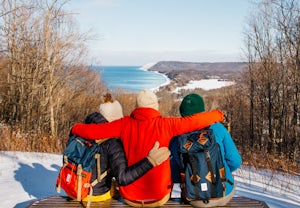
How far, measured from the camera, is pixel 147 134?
10.5ft

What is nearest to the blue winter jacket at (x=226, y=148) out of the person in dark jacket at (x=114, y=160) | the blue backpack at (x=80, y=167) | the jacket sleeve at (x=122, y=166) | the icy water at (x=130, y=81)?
the person in dark jacket at (x=114, y=160)

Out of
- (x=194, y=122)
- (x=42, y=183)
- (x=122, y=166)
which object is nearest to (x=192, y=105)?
(x=194, y=122)

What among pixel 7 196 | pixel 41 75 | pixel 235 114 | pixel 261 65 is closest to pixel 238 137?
pixel 235 114

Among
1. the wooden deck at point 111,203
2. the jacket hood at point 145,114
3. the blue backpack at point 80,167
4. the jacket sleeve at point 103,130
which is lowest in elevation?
the wooden deck at point 111,203

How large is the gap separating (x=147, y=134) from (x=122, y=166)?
0.36 m

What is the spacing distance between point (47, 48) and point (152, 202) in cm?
1656

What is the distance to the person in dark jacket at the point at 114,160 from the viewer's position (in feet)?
10.2

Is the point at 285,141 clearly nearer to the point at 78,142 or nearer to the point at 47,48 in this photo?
the point at 47,48

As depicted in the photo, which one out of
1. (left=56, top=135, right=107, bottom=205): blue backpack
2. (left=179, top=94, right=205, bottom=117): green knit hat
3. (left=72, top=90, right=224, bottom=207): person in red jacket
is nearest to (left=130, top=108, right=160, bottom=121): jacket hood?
(left=72, top=90, right=224, bottom=207): person in red jacket

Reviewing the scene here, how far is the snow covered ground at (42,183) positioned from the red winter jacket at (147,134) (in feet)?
6.65

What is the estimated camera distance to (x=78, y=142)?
3.36 metres

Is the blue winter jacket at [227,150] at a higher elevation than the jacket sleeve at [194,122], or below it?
below

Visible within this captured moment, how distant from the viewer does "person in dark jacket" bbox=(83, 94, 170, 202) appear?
3121 mm

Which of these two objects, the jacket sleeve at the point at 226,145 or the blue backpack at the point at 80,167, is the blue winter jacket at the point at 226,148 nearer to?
the jacket sleeve at the point at 226,145
